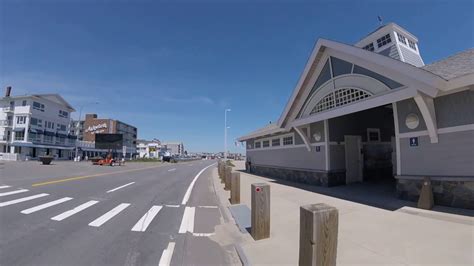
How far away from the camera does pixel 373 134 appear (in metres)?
13.8

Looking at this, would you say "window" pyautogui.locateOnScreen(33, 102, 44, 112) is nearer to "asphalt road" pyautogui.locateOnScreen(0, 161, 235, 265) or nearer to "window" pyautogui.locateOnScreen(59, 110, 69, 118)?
"window" pyautogui.locateOnScreen(59, 110, 69, 118)

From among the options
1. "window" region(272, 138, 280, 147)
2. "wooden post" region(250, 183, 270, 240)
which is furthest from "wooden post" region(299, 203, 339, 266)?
"window" region(272, 138, 280, 147)

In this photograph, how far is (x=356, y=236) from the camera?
5.35m

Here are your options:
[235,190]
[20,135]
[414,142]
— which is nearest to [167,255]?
[235,190]

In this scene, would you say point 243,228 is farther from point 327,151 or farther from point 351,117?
point 351,117

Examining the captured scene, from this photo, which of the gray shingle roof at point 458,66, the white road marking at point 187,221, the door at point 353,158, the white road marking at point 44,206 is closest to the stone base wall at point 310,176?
the door at point 353,158

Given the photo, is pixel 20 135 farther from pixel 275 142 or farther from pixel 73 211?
pixel 73 211

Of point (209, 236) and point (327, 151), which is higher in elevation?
point (327, 151)

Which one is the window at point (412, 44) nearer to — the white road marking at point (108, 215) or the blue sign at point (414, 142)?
the blue sign at point (414, 142)

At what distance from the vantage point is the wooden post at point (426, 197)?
279 inches

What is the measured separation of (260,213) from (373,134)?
35.4ft

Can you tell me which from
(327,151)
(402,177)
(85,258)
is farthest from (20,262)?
(327,151)

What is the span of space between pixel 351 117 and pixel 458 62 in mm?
5570

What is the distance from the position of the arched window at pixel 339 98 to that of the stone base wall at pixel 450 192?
340 cm
